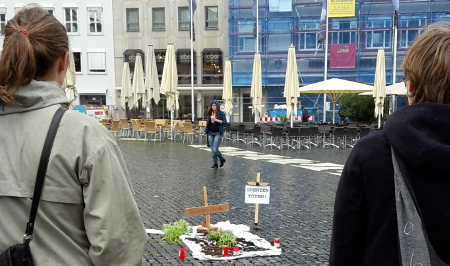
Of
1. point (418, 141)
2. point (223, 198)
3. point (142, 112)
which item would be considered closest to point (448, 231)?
point (418, 141)

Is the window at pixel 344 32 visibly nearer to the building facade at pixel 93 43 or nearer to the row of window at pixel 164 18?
the row of window at pixel 164 18

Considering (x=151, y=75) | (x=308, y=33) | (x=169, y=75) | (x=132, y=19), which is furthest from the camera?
(x=132, y=19)

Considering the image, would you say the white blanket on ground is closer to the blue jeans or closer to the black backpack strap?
the black backpack strap

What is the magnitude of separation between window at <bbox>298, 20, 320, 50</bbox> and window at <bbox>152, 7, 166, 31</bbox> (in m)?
11.6

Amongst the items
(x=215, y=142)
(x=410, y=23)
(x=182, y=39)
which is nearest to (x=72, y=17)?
(x=182, y=39)

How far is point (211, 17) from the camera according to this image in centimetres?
4138

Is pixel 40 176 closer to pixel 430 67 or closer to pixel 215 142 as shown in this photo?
pixel 430 67

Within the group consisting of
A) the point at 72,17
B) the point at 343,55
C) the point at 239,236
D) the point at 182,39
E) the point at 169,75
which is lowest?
the point at 239,236

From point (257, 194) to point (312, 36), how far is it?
3331 cm

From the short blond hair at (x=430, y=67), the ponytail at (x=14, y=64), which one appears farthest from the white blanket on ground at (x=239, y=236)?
the short blond hair at (x=430, y=67)

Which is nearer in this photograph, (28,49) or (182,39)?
(28,49)

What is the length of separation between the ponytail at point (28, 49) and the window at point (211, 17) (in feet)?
133

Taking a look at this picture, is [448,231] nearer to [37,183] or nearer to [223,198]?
[37,183]

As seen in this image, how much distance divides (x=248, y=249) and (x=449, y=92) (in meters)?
4.20
